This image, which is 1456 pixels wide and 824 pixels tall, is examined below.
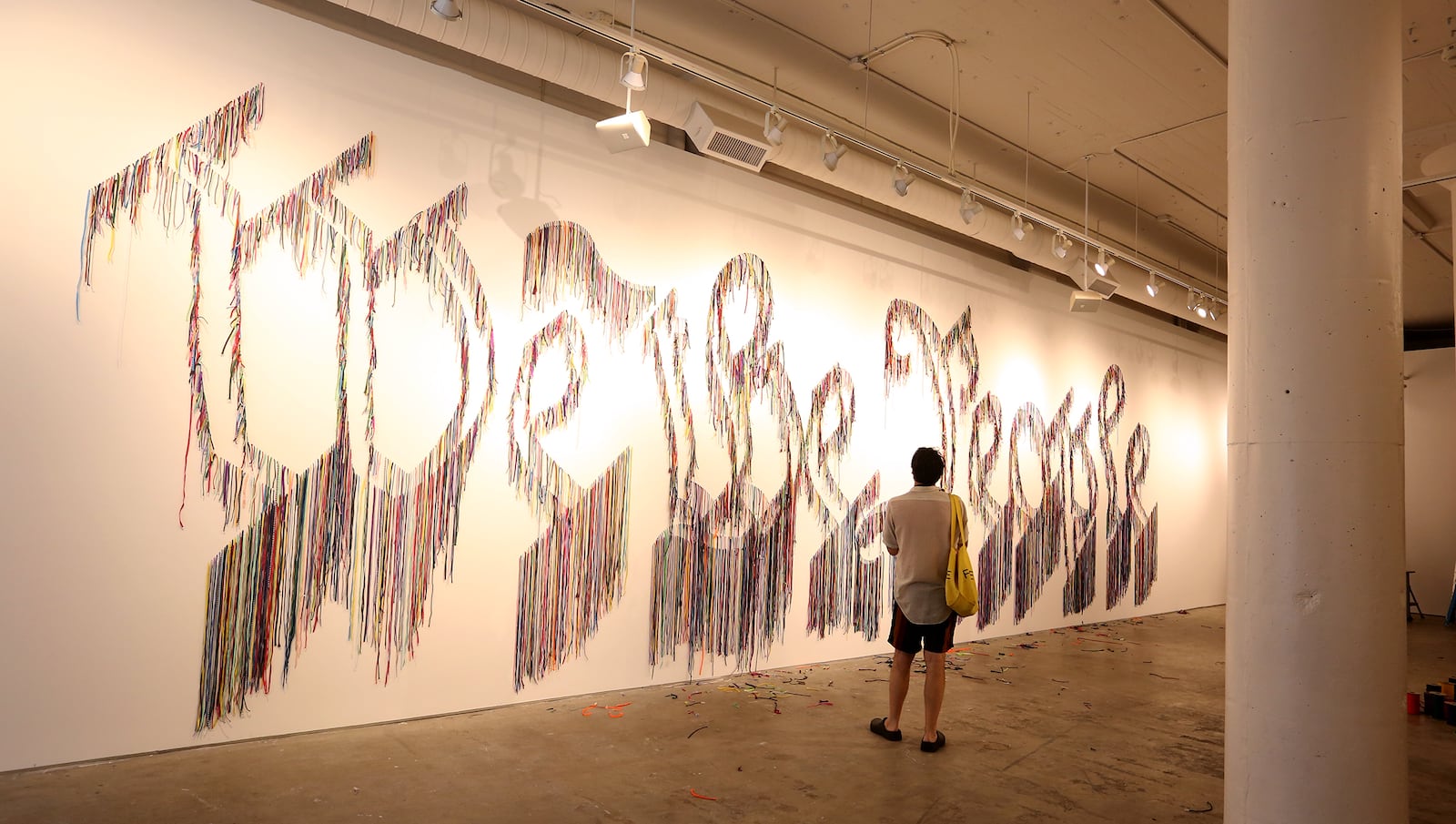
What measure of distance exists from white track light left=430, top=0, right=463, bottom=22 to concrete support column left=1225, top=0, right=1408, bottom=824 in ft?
9.99

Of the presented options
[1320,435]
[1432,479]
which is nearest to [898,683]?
[1320,435]

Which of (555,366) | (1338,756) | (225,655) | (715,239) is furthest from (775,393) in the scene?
(1338,756)

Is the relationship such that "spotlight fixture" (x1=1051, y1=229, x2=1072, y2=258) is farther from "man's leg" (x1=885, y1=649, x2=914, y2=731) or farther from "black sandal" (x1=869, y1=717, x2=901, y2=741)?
"black sandal" (x1=869, y1=717, x2=901, y2=741)

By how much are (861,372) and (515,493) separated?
2847mm

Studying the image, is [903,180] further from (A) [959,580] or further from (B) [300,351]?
(B) [300,351]

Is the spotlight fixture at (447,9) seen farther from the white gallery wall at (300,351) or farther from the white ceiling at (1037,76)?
the white ceiling at (1037,76)

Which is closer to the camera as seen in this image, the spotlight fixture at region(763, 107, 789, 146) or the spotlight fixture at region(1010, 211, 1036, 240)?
the spotlight fixture at region(763, 107, 789, 146)

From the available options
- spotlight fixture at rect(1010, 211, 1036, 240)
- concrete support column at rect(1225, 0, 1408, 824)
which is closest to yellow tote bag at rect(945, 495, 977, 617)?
concrete support column at rect(1225, 0, 1408, 824)

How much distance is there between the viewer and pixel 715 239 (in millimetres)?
5543

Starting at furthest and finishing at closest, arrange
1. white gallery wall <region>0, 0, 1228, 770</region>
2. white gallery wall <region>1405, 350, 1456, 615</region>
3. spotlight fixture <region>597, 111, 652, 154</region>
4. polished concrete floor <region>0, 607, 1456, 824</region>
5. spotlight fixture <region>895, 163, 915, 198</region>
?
white gallery wall <region>1405, 350, 1456, 615</region> < spotlight fixture <region>895, 163, 915, 198</region> < spotlight fixture <region>597, 111, 652, 154</region> < white gallery wall <region>0, 0, 1228, 770</region> < polished concrete floor <region>0, 607, 1456, 824</region>

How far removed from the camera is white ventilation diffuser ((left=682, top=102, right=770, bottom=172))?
4.71 metres

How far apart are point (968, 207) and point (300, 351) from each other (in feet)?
14.2

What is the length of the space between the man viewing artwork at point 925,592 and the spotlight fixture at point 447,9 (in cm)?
278

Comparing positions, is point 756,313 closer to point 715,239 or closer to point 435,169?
point 715,239
